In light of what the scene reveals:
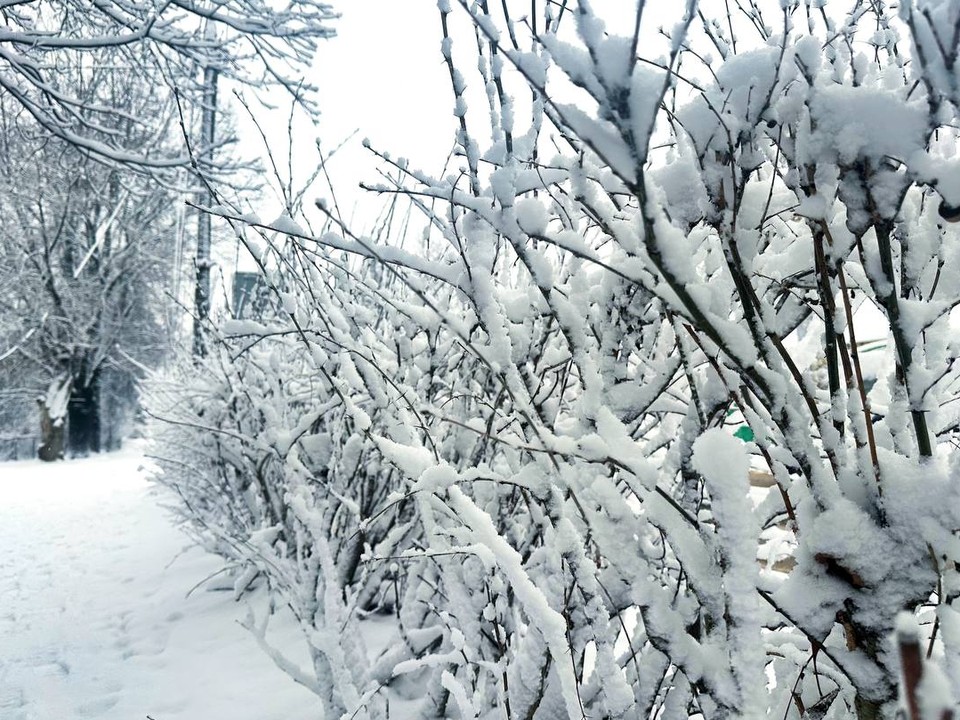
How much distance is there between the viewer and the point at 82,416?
18516 millimetres

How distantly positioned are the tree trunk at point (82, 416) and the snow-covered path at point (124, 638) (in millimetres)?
12552

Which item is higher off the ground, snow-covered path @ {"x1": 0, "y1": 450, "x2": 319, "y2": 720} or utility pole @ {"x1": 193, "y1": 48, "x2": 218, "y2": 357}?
utility pole @ {"x1": 193, "y1": 48, "x2": 218, "y2": 357}

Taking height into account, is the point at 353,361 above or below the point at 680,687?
above

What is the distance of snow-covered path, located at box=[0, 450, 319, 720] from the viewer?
266 centimetres

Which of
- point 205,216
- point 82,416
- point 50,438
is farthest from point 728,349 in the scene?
point 82,416

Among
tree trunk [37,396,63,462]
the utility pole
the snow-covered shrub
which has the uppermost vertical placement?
the utility pole

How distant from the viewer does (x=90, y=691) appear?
2.90 m

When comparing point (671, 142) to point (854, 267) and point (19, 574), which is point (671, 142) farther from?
point (19, 574)

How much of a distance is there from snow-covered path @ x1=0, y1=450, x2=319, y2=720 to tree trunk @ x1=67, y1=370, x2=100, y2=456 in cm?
1255

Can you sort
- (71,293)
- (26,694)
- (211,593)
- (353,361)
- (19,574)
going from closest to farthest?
(353,361) < (26,694) < (211,593) < (19,574) < (71,293)

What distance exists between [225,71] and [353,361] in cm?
403

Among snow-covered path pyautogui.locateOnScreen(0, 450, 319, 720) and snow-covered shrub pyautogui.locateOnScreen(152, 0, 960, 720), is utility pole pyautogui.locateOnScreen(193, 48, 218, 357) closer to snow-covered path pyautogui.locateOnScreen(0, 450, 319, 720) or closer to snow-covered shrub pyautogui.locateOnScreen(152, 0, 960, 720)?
snow-covered path pyautogui.locateOnScreen(0, 450, 319, 720)

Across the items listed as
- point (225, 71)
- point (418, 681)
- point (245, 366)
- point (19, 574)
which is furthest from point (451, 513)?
point (19, 574)

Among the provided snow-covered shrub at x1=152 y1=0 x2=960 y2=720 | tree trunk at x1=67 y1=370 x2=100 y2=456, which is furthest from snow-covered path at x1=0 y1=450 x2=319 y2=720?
tree trunk at x1=67 y1=370 x2=100 y2=456
